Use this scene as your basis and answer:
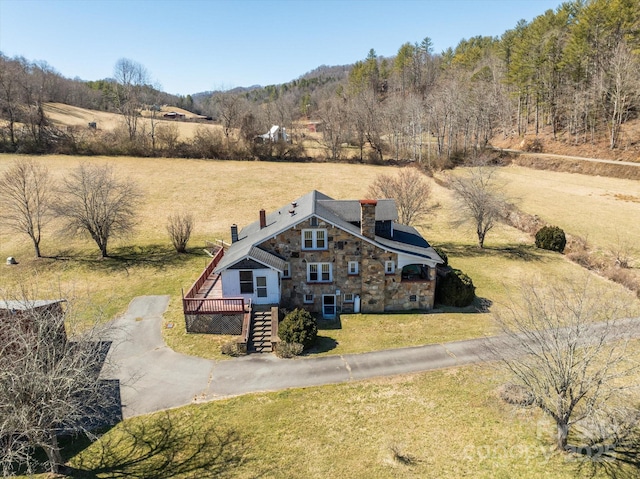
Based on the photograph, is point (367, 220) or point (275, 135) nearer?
point (367, 220)

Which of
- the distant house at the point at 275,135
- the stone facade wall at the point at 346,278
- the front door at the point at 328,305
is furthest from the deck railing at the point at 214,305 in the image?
the distant house at the point at 275,135

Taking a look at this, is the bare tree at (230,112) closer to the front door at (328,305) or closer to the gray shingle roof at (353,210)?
the gray shingle roof at (353,210)

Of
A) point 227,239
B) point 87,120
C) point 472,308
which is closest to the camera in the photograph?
point 472,308

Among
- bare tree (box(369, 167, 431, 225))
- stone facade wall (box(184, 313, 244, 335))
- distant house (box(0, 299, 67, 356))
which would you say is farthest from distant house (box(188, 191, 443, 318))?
bare tree (box(369, 167, 431, 225))

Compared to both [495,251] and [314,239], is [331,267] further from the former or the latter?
[495,251]

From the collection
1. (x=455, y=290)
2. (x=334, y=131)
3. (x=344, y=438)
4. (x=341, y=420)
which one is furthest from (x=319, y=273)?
(x=334, y=131)

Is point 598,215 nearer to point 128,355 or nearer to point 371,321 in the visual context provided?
point 371,321

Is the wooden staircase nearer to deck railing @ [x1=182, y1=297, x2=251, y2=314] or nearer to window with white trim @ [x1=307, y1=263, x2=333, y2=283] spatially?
deck railing @ [x1=182, y1=297, x2=251, y2=314]
